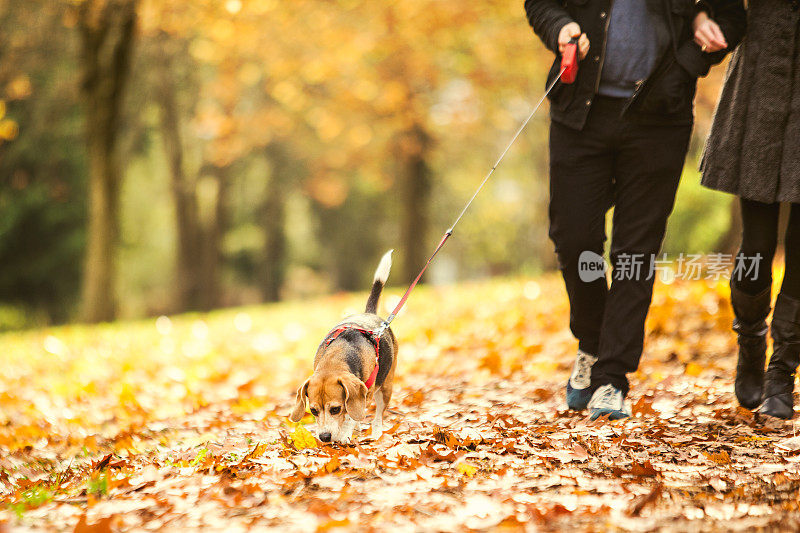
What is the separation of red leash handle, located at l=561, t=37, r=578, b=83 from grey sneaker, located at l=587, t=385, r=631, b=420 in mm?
1571

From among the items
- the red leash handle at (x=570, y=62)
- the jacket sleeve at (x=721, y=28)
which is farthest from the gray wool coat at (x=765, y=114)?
the red leash handle at (x=570, y=62)

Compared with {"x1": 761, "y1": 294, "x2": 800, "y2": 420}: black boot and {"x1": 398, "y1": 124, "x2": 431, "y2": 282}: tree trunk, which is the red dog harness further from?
{"x1": 398, "y1": 124, "x2": 431, "y2": 282}: tree trunk

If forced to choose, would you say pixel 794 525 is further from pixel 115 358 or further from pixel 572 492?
pixel 115 358

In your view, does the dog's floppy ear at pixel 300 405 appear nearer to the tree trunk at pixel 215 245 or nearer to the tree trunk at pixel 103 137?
the tree trunk at pixel 103 137

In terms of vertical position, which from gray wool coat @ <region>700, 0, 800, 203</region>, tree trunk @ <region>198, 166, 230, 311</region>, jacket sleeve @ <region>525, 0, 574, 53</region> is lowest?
tree trunk @ <region>198, 166, 230, 311</region>

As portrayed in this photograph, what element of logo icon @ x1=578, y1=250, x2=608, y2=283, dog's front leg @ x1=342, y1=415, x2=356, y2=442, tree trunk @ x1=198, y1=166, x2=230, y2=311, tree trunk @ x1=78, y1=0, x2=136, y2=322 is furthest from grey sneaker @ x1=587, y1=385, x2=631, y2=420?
tree trunk @ x1=198, y1=166, x2=230, y2=311

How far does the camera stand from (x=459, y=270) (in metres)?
39.1

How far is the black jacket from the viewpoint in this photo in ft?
11.3

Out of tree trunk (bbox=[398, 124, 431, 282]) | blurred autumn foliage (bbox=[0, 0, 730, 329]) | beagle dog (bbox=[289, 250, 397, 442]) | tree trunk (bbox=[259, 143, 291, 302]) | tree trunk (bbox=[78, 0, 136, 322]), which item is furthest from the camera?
tree trunk (bbox=[259, 143, 291, 302])

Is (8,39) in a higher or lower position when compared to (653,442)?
higher

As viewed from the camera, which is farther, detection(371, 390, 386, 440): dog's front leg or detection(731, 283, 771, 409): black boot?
detection(371, 390, 386, 440): dog's front leg

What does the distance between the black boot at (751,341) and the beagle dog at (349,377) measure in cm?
185

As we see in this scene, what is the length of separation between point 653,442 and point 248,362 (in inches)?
212

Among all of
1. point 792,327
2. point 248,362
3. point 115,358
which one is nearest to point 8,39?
point 115,358
